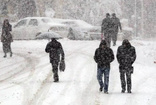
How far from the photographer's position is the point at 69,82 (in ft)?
47.1

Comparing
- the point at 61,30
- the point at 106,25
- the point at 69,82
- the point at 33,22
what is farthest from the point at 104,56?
the point at 33,22

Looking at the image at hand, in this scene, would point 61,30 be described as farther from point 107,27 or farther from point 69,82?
point 69,82

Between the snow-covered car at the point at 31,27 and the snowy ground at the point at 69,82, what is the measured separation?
4651 mm

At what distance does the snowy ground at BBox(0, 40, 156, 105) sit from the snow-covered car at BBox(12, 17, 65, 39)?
4.65 meters

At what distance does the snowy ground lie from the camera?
11.7 m

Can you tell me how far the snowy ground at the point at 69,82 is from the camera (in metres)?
11.7

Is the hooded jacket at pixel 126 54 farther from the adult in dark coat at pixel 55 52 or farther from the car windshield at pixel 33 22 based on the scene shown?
the car windshield at pixel 33 22

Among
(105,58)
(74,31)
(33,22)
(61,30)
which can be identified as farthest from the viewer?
(33,22)

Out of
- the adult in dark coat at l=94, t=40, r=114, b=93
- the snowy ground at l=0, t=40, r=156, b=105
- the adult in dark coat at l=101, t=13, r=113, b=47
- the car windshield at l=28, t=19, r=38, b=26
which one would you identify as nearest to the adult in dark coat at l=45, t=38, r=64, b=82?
the snowy ground at l=0, t=40, r=156, b=105

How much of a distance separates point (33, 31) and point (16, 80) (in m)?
12.9

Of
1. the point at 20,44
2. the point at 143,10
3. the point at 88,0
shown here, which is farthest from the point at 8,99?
the point at 143,10

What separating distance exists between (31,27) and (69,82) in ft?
45.4

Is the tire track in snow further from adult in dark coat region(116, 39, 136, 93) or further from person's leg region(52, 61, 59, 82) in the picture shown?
adult in dark coat region(116, 39, 136, 93)

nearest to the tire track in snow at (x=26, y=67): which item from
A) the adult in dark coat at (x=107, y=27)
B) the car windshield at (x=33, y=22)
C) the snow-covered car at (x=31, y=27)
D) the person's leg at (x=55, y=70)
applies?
the person's leg at (x=55, y=70)
